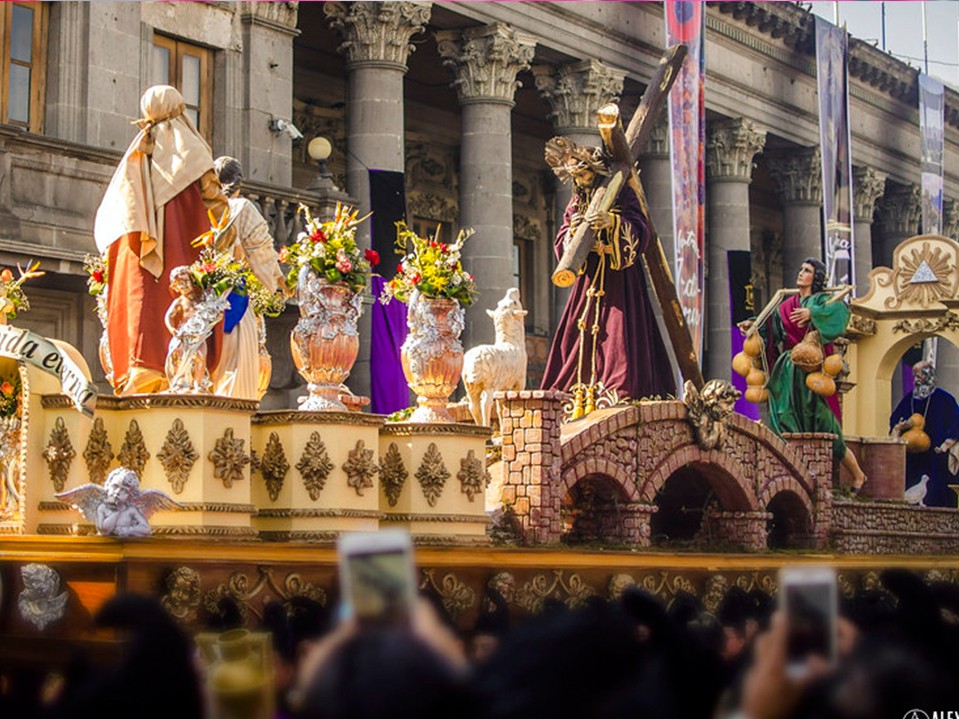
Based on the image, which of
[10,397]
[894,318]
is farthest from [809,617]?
[894,318]

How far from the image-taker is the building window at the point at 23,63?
2486cm

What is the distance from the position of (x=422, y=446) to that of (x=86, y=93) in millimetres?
12113

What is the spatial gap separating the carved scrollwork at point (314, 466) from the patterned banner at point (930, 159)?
34865mm

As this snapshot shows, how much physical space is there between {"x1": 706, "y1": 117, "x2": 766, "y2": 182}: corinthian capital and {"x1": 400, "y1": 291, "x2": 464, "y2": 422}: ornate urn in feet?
91.3

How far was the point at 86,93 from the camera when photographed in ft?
83.5

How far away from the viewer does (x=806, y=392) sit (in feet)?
74.4

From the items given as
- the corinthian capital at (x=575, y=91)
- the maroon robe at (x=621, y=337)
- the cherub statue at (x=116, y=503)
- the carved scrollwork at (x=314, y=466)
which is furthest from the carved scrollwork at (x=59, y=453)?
the corinthian capital at (x=575, y=91)

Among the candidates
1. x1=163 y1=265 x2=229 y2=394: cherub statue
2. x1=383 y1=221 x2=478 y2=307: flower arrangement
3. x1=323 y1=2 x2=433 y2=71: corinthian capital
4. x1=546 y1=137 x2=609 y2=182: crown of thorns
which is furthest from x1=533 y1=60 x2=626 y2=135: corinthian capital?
x1=163 y1=265 x2=229 y2=394: cherub statue

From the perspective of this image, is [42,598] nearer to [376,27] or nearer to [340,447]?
[340,447]

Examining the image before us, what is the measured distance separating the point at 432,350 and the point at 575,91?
21676 mm

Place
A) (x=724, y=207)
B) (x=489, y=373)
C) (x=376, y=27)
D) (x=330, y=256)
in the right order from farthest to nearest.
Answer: (x=724, y=207) < (x=376, y=27) < (x=489, y=373) < (x=330, y=256)

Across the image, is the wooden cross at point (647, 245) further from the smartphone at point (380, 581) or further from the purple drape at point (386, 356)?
the smartphone at point (380, 581)

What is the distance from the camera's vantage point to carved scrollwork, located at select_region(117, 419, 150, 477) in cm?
1342

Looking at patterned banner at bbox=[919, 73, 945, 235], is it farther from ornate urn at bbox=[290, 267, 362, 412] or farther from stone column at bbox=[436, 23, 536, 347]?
ornate urn at bbox=[290, 267, 362, 412]
